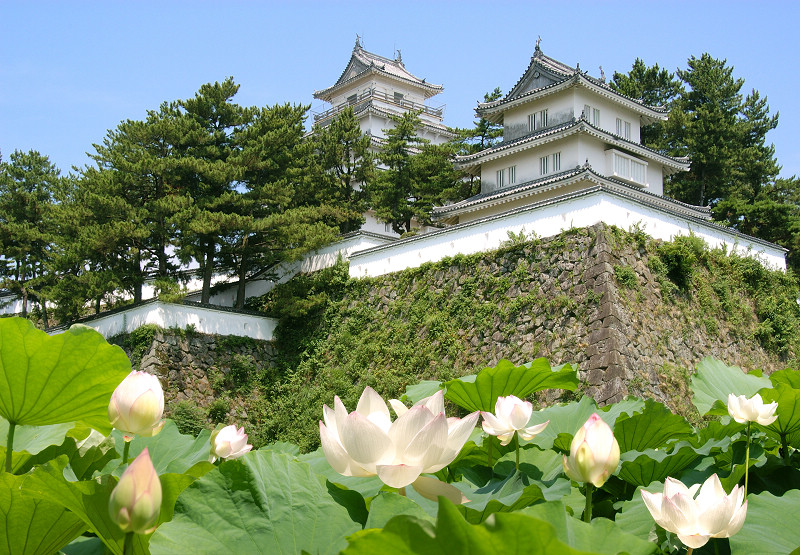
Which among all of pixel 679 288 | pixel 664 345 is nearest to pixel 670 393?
pixel 664 345

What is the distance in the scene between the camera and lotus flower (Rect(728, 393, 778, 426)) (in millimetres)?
1450

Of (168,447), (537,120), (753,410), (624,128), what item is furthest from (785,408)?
(624,128)

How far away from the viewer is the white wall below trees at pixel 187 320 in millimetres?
12820

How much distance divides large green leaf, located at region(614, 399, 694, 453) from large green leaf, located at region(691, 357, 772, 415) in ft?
0.92

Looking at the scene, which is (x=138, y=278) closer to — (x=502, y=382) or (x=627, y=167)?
(x=627, y=167)

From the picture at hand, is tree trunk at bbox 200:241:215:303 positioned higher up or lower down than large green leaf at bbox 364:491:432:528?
higher up

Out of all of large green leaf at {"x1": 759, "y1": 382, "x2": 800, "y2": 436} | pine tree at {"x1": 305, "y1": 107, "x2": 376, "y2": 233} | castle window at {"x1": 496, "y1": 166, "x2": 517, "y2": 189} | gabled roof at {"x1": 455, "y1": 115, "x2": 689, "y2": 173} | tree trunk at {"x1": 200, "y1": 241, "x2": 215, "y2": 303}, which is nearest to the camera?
large green leaf at {"x1": 759, "y1": 382, "x2": 800, "y2": 436}

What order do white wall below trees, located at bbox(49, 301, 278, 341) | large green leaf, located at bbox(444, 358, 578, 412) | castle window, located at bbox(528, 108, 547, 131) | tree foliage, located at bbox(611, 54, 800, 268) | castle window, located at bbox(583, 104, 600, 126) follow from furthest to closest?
tree foliage, located at bbox(611, 54, 800, 268), castle window, located at bbox(528, 108, 547, 131), castle window, located at bbox(583, 104, 600, 126), white wall below trees, located at bbox(49, 301, 278, 341), large green leaf, located at bbox(444, 358, 578, 412)

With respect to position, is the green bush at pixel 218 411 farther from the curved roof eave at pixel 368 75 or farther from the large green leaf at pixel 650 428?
Result: the curved roof eave at pixel 368 75

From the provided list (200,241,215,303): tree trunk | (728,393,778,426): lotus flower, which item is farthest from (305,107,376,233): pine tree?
(728,393,778,426): lotus flower

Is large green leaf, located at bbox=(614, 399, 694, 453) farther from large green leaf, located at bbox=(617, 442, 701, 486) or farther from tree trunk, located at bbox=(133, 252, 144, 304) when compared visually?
tree trunk, located at bbox=(133, 252, 144, 304)

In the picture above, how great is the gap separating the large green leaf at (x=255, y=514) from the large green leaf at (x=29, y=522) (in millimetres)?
219

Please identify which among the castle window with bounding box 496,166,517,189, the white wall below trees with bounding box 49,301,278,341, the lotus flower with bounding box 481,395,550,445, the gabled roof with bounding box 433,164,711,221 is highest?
the castle window with bounding box 496,166,517,189

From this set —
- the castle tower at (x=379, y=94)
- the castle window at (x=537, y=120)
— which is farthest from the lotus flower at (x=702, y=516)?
the castle tower at (x=379, y=94)
